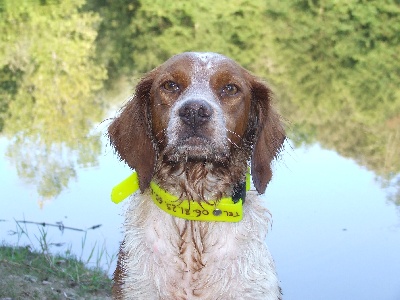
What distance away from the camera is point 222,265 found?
16.1 ft

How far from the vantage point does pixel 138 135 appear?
199 inches

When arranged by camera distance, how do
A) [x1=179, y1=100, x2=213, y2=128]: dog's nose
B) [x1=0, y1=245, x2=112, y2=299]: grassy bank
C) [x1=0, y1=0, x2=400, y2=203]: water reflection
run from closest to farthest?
[x1=179, y1=100, x2=213, y2=128]: dog's nose, [x1=0, y1=245, x2=112, y2=299]: grassy bank, [x1=0, y1=0, x2=400, y2=203]: water reflection

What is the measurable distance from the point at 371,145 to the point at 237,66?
9.89 m

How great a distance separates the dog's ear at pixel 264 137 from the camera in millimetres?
5047

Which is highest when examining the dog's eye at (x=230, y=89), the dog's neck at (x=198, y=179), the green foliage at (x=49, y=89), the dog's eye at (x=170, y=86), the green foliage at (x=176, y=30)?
the dog's eye at (x=230, y=89)

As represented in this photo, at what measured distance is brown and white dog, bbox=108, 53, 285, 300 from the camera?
16.1ft

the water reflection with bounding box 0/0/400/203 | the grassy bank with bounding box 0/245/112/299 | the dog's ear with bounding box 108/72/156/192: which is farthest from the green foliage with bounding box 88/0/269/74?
the dog's ear with bounding box 108/72/156/192

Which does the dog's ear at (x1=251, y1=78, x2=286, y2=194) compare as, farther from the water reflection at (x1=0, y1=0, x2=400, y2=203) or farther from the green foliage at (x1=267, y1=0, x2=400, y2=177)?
the green foliage at (x1=267, y1=0, x2=400, y2=177)

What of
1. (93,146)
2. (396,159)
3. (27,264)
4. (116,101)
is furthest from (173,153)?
(116,101)

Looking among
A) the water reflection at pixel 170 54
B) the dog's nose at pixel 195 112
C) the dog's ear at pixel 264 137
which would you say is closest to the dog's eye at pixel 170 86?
the dog's nose at pixel 195 112

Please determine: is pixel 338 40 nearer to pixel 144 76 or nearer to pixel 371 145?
pixel 371 145

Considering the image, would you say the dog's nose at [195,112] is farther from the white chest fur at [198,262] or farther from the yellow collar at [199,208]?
the white chest fur at [198,262]

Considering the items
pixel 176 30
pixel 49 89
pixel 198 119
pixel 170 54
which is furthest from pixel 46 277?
pixel 176 30

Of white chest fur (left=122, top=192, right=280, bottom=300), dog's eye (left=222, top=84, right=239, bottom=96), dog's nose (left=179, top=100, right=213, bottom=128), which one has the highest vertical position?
dog's eye (left=222, top=84, right=239, bottom=96)
